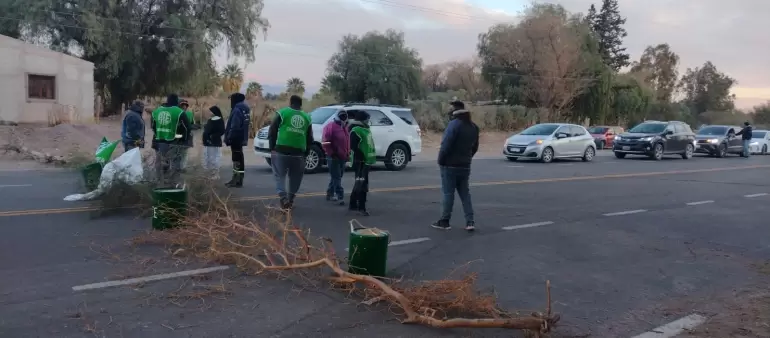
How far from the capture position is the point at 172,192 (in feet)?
26.0

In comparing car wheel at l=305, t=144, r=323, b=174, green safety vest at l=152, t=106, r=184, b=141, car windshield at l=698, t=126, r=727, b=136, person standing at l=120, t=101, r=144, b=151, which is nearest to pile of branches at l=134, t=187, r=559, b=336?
green safety vest at l=152, t=106, r=184, b=141

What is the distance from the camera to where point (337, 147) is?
11.1 meters

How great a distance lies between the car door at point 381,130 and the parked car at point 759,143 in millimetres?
27844

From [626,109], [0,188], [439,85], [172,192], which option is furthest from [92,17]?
[439,85]

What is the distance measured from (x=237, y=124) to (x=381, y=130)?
6069mm

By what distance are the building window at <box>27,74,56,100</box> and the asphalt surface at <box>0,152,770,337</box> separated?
13999mm

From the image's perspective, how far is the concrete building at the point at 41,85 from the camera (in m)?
25.7

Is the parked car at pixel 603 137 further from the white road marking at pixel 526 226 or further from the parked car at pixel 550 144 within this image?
the white road marking at pixel 526 226

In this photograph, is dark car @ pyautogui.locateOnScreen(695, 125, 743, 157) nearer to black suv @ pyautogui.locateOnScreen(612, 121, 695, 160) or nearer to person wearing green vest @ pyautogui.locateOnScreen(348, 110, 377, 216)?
black suv @ pyautogui.locateOnScreen(612, 121, 695, 160)

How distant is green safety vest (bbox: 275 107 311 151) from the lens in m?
9.51

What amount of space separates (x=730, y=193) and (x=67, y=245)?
1422 cm

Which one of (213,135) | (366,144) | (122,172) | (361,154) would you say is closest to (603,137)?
(213,135)

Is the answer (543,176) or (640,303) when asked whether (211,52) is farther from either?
(640,303)

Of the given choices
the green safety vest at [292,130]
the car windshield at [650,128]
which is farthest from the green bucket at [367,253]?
the car windshield at [650,128]
